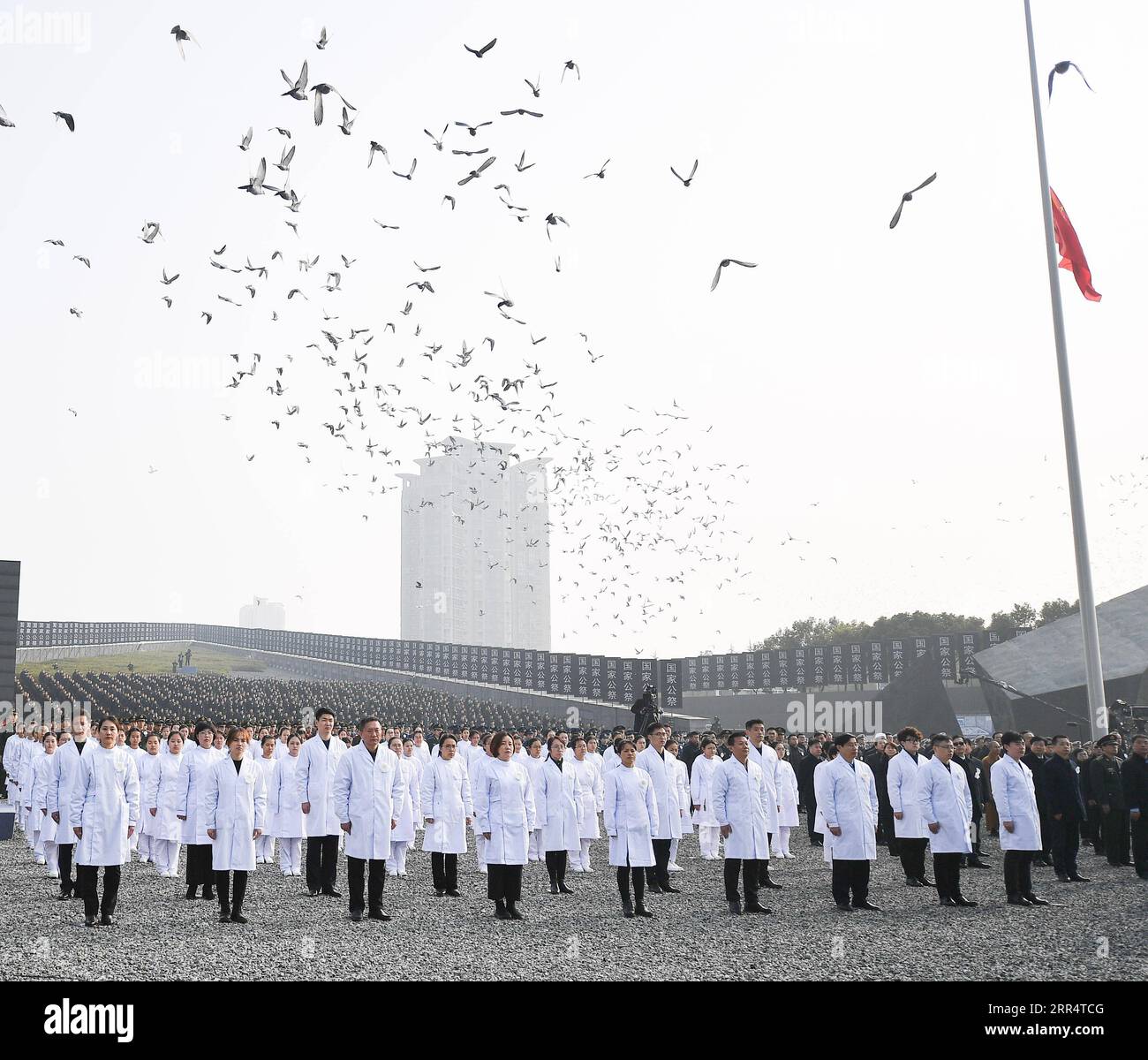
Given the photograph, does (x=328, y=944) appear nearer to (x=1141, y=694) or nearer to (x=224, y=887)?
(x=224, y=887)

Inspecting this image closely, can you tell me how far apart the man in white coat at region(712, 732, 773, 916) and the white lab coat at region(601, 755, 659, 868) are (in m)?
0.71

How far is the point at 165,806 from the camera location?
13.5 metres

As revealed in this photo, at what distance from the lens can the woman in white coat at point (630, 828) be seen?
33.4ft

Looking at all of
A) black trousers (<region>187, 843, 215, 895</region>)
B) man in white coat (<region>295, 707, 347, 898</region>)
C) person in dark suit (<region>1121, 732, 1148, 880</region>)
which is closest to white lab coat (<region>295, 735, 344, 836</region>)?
man in white coat (<region>295, 707, 347, 898</region>)

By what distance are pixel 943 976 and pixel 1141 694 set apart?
23.5 m

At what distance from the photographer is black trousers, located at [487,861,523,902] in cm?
1011

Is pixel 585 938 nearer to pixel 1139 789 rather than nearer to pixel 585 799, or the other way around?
pixel 585 799

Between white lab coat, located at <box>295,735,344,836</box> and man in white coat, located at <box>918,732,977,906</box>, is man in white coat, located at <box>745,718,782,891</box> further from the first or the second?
white lab coat, located at <box>295,735,344,836</box>

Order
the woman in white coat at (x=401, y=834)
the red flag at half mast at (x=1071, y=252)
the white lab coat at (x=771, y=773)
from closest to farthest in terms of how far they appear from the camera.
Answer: the woman in white coat at (x=401, y=834)
the white lab coat at (x=771, y=773)
the red flag at half mast at (x=1071, y=252)

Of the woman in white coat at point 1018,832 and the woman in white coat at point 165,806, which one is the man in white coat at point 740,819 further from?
the woman in white coat at point 165,806

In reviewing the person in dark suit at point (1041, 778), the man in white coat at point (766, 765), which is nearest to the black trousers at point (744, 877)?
the man in white coat at point (766, 765)

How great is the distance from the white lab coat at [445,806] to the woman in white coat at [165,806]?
10.1 feet

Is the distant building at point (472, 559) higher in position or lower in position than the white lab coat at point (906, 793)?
higher
